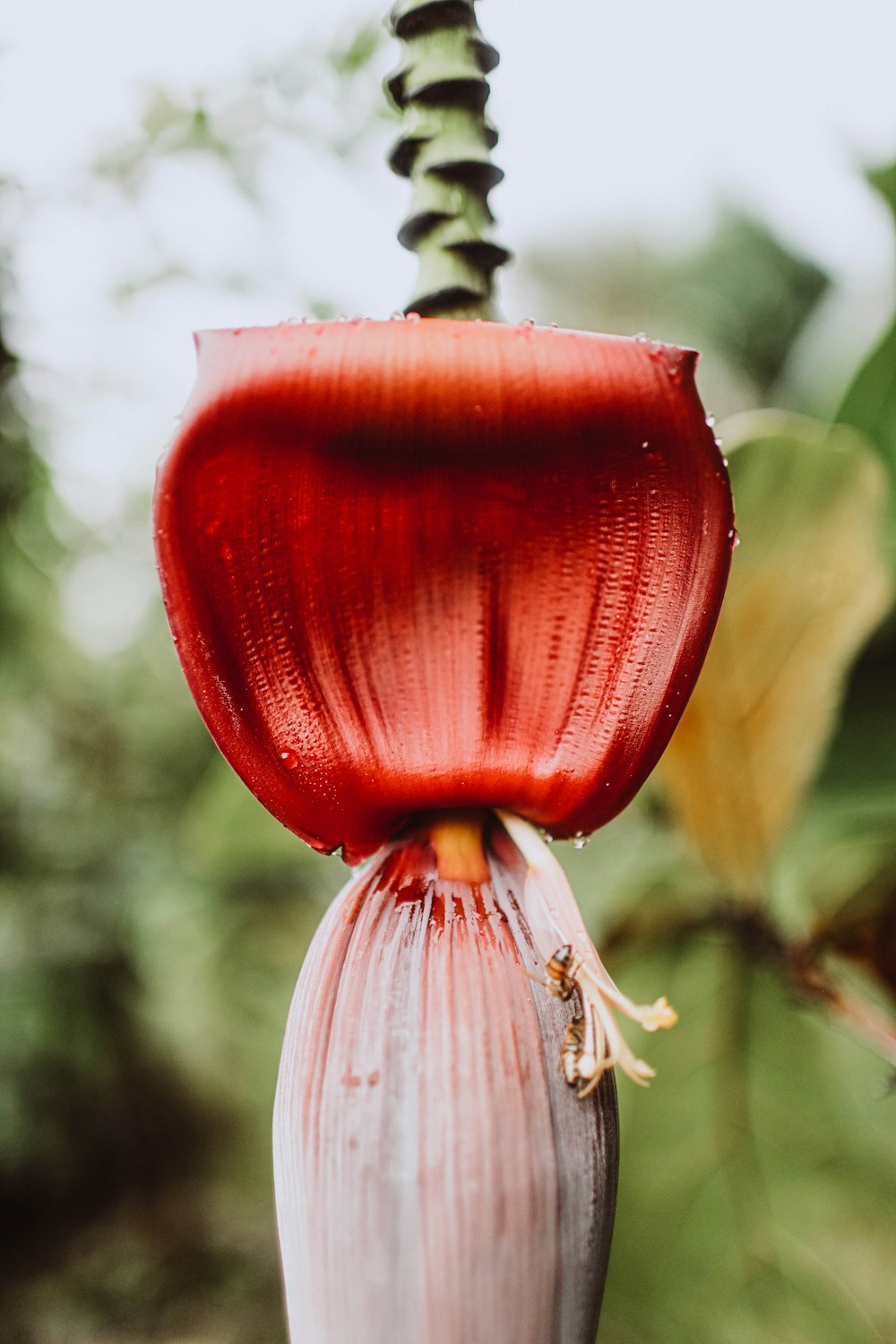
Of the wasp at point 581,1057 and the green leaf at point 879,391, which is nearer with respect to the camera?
the wasp at point 581,1057

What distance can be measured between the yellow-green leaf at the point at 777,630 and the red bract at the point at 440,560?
21cm

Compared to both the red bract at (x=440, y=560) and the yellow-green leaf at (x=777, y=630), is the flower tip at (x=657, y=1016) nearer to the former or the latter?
the red bract at (x=440, y=560)

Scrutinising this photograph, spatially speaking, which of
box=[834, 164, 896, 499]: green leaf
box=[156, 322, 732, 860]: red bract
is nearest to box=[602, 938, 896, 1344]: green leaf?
box=[834, 164, 896, 499]: green leaf

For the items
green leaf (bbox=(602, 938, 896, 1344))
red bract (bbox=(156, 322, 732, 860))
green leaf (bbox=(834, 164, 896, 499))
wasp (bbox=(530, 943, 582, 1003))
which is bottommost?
green leaf (bbox=(602, 938, 896, 1344))

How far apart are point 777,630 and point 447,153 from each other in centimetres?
26

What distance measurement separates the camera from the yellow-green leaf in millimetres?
361

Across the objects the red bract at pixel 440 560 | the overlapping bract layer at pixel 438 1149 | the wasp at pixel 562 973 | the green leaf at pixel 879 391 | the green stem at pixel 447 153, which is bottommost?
the overlapping bract layer at pixel 438 1149

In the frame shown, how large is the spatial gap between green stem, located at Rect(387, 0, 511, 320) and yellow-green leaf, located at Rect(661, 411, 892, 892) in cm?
20

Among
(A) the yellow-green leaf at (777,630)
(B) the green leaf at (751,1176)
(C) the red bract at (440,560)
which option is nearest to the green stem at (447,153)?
(C) the red bract at (440,560)

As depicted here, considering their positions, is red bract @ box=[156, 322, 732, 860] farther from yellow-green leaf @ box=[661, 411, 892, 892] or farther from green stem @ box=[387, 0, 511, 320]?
yellow-green leaf @ box=[661, 411, 892, 892]

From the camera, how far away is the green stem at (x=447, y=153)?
16cm

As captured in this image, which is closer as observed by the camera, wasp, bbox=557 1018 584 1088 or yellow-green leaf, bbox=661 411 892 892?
wasp, bbox=557 1018 584 1088

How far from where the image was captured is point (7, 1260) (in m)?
1.12

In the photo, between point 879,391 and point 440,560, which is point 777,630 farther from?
point 440,560
